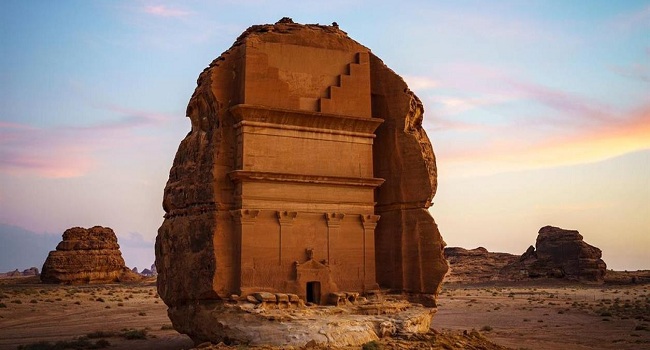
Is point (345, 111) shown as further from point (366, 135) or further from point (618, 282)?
point (618, 282)

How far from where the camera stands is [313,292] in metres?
18.2

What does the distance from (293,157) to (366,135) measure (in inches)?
98.1

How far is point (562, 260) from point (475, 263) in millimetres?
10872

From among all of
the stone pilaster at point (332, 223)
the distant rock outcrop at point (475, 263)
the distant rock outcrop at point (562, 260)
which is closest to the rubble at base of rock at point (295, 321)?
the stone pilaster at point (332, 223)

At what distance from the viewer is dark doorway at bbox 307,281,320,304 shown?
1808cm

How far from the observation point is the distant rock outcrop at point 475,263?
77875 mm

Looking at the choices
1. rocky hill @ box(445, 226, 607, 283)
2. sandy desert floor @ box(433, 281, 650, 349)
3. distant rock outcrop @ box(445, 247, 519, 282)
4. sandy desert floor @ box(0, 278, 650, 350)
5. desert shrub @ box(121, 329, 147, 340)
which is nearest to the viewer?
sandy desert floor @ box(0, 278, 650, 350)

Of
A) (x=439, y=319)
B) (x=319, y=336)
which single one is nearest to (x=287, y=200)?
(x=319, y=336)

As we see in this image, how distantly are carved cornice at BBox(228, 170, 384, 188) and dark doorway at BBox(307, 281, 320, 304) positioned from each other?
108 inches

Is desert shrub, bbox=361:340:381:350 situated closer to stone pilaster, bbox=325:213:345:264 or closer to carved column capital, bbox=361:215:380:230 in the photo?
stone pilaster, bbox=325:213:345:264

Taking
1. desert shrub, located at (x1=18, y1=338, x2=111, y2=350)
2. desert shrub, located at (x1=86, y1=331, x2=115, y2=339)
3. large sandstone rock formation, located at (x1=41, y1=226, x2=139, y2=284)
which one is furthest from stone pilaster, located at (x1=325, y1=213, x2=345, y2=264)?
large sandstone rock formation, located at (x1=41, y1=226, x2=139, y2=284)

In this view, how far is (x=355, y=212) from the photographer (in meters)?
19.2

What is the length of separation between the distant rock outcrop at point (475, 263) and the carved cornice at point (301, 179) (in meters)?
60.3

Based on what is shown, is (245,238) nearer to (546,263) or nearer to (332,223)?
(332,223)
